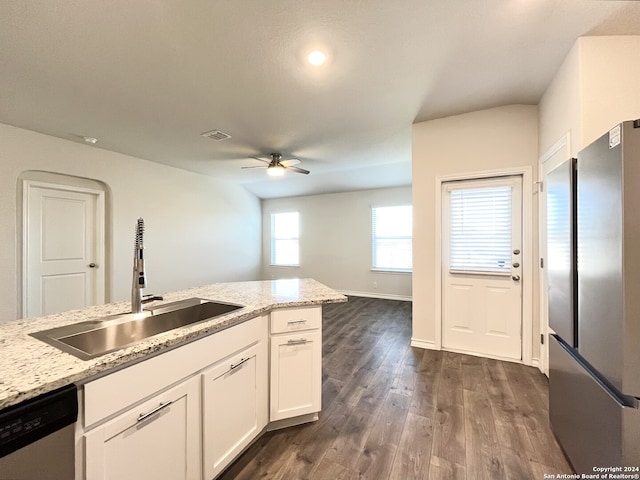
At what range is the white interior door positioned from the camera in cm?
347

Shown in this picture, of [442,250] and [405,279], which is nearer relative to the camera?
[442,250]

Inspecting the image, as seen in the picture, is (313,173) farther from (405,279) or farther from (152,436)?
(152,436)

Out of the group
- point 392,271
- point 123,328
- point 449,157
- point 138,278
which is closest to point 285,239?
point 392,271

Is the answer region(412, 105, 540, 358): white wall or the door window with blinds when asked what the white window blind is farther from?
region(412, 105, 540, 358): white wall

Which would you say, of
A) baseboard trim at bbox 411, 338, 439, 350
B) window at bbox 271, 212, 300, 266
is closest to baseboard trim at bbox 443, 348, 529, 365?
baseboard trim at bbox 411, 338, 439, 350

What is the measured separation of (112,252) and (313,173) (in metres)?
3.64

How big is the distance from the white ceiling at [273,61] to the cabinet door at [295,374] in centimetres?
197

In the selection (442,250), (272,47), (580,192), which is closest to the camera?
(580,192)

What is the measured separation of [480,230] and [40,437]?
3.41 metres

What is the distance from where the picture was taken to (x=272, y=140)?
145 inches

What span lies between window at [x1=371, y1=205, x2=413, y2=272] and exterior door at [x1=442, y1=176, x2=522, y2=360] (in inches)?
106

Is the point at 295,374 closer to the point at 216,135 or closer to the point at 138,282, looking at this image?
the point at 138,282

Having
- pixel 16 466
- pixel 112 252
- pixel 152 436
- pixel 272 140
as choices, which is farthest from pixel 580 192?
pixel 112 252

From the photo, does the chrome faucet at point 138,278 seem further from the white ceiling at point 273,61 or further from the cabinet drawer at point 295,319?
the white ceiling at point 273,61
